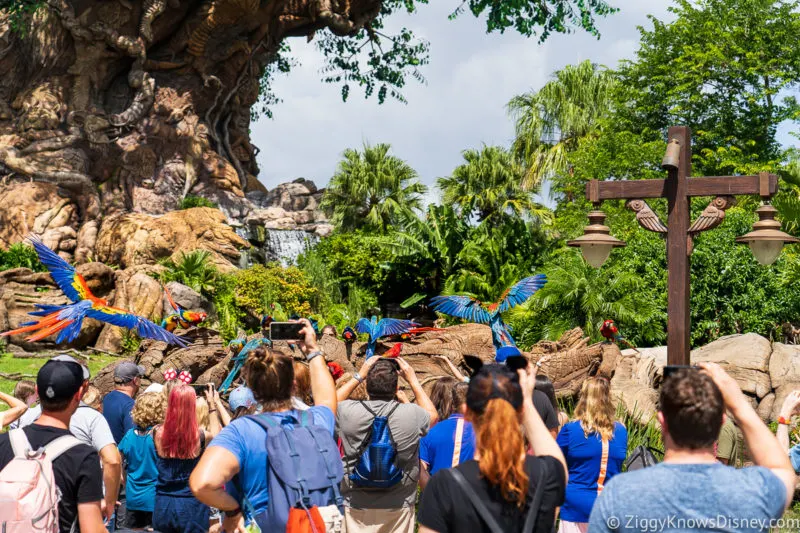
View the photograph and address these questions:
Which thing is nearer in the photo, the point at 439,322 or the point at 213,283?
the point at 439,322

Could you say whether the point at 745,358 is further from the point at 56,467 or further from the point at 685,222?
the point at 56,467

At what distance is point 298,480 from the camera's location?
311 cm

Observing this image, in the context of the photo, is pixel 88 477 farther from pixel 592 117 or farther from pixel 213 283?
pixel 592 117

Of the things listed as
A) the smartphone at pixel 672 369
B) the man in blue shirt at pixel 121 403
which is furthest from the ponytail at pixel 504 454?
the man in blue shirt at pixel 121 403

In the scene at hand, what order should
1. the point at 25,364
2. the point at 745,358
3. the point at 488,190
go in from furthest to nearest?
the point at 488,190 < the point at 25,364 < the point at 745,358

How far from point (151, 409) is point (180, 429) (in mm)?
536

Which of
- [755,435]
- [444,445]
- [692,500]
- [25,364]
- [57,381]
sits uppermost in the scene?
[57,381]

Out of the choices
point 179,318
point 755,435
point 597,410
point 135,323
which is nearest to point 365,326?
point 135,323

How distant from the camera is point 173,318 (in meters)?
10.6

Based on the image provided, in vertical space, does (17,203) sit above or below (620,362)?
above

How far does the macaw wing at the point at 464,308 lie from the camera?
917 centimetres

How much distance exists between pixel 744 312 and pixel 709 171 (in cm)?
886

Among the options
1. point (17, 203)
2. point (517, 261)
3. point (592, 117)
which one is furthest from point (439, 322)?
point (592, 117)

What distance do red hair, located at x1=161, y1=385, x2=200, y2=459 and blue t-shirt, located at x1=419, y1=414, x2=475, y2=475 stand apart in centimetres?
127
